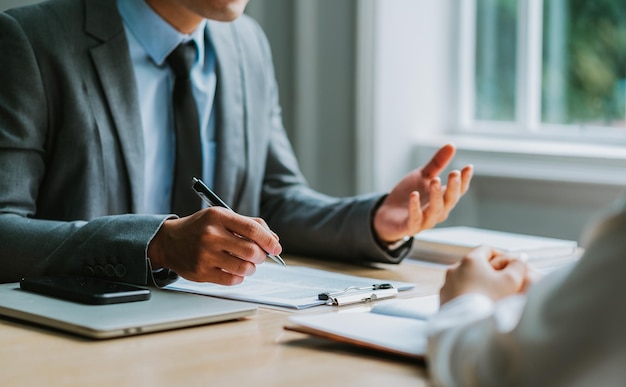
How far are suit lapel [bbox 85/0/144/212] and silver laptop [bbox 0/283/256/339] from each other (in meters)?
0.54

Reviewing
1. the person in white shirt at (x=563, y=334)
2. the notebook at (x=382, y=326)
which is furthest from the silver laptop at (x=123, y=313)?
the person in white shirt at (x=563, y=334)

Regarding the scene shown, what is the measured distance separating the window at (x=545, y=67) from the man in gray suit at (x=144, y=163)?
3.47 feet

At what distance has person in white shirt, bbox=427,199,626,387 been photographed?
0.79 metres

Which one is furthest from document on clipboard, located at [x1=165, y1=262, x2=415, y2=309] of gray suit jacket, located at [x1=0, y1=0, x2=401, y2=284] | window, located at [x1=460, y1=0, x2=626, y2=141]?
window, located at [x1=460, y1=0, x2=626, y2=141]

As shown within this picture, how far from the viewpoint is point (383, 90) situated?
3023 mm

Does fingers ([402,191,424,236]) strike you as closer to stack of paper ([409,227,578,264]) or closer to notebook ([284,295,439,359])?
stack of paper ([409,227,578,264])

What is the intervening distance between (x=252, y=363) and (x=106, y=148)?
884 mm

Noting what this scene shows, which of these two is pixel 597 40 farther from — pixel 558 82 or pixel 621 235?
pixel 621 235

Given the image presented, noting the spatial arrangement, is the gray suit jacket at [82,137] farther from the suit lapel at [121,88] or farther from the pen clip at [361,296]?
the pen clip at [361,296]

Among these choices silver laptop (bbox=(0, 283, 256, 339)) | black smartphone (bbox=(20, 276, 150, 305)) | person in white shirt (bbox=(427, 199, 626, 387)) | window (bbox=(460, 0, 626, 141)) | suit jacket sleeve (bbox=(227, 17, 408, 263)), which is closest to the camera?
person in white shirt (bbox=(427, 199, 626, 387))

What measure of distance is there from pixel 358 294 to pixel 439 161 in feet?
1.50

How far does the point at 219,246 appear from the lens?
1.47m

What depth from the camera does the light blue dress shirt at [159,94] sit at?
2025mm

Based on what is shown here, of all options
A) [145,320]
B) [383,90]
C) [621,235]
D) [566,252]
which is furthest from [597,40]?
[621,235]
